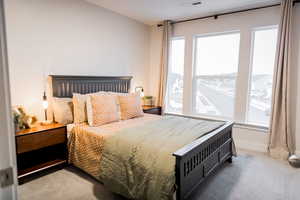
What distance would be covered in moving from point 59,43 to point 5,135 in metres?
2.68

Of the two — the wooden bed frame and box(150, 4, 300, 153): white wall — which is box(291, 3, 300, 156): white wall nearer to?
box(150, 4, 300, 153): white wall

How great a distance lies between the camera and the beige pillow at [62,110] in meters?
2.79

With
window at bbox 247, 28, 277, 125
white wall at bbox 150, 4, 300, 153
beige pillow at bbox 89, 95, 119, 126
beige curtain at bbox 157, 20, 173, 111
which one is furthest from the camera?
beige curtain at bbox 157, 20, 173, 111

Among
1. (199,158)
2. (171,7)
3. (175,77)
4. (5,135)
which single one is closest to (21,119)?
(5,135)

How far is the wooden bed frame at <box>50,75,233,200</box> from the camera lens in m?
1.77

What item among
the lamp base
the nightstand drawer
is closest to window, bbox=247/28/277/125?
the nightstand drawer

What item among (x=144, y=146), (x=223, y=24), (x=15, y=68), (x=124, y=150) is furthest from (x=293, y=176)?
(x=15, y=68)

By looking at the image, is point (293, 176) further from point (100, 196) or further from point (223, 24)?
point (223, 24)

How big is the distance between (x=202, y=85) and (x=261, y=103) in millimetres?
1220

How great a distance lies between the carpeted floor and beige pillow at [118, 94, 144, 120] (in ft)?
3.62

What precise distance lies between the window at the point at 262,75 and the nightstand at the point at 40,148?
3.41m

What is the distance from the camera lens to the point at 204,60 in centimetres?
430

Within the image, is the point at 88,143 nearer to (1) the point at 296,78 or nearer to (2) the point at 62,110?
(2) the point at 62,110

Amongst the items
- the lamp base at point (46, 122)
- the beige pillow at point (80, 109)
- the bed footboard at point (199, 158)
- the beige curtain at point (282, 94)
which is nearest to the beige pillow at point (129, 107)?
the beige pillow at point (80, 109)
